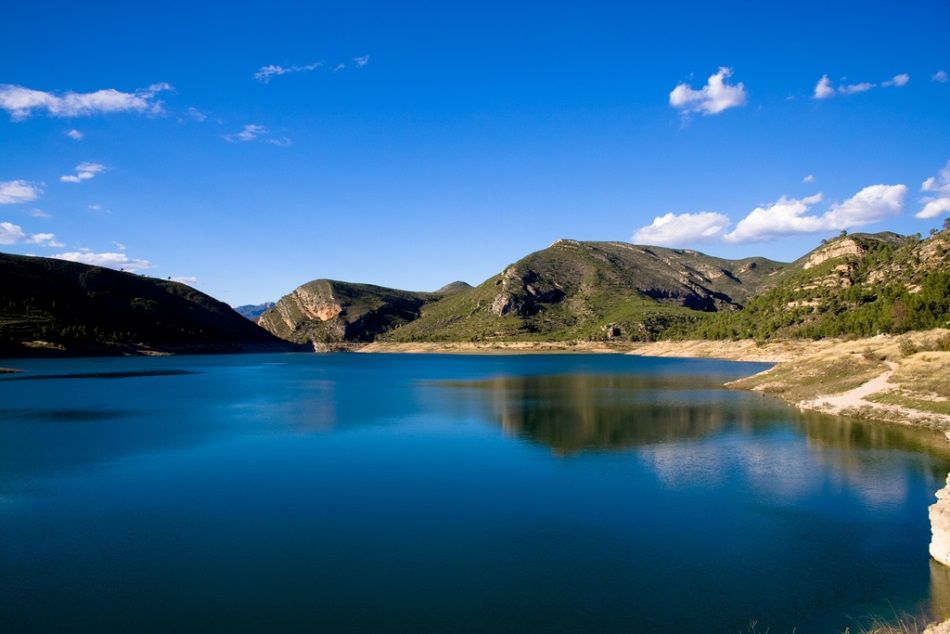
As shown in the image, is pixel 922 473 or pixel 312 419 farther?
pixel 312 419

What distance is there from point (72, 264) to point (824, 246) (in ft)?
786

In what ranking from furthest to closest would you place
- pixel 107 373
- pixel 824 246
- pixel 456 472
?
pixel 824 246
pixel 107 373
pixel 456 472

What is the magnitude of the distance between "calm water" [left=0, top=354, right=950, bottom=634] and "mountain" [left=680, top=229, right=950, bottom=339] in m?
45.7

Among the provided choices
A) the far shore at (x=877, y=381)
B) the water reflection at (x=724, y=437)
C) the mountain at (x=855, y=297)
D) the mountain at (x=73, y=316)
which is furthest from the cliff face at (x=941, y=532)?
the mountain at (x=73, y=316)

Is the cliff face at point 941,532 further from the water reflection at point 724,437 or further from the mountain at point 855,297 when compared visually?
the mountain at point 855,297

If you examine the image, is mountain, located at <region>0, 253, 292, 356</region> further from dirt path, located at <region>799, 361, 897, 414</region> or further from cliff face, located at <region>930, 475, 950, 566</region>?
cliff face, located at <region>930, 475, 950, 566</region>

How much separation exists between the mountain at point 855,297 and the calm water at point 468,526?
4568 centimetres

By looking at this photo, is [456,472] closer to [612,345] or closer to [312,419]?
[312,419]

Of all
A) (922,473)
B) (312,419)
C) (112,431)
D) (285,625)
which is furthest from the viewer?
(312,419)

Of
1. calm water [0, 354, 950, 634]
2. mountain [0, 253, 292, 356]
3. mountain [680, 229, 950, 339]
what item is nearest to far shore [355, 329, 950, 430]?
calm water [0, 354, 950, 634]

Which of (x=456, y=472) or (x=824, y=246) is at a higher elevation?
(x=824, y=246)

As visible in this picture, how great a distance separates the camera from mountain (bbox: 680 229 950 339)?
254 ft

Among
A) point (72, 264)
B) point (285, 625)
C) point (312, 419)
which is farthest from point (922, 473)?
point (72, 264)

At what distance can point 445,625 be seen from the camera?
14.1 meters
